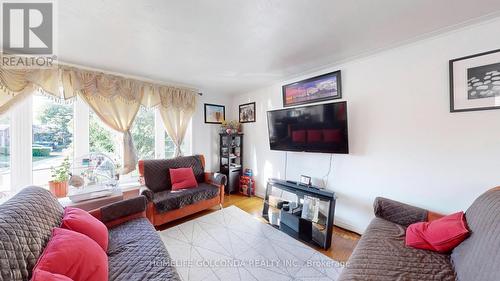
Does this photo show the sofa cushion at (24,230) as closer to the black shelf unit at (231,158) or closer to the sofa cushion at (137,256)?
the sofa cushion at (137,256)

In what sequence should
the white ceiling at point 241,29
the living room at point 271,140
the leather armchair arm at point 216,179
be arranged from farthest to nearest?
the leather armchair arm at point 216,179
the white ceiling at point 241,29
the living room at point 271,140

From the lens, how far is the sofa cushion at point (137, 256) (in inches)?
44.9

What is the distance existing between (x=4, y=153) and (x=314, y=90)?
160 inches

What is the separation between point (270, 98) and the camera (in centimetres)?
345

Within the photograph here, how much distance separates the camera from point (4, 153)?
7.17ft

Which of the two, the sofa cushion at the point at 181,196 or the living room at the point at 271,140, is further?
the sofa cushion at the point at 181,196

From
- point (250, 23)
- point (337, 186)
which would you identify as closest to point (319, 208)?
point (337, 186)

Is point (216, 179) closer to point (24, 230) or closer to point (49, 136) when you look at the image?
point (24, 230)

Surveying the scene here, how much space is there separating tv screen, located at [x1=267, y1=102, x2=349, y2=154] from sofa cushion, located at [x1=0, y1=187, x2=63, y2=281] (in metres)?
2.59

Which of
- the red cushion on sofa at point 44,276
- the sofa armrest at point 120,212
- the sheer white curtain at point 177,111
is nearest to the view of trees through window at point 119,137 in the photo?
the sheer white curtain at point 177,111

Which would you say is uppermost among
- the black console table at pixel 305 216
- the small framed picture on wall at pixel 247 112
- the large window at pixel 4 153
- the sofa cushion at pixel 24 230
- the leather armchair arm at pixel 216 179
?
the small framed picture on wall at pixel 247 112

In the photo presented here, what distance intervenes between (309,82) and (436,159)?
173cm

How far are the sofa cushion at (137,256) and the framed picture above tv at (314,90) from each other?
8.47 feet

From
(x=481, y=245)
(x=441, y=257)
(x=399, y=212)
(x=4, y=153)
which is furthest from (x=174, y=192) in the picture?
(x=481, y=245)
